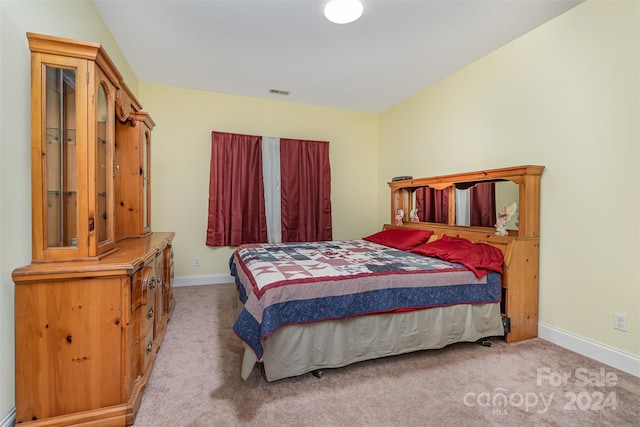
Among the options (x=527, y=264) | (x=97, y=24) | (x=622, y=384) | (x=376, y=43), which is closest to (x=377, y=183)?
(x=376, y=43)

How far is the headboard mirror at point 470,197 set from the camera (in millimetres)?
2457

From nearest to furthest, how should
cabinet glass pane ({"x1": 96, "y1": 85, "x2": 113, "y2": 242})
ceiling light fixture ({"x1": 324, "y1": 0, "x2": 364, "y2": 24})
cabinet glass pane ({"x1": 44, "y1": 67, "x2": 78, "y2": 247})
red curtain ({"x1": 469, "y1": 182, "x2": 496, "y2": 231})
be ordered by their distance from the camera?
cabinet glass pane ({"x1": 44, "y1": 67, "x2": 78, "y2": 247}), cabinet glass pane ({"x1": 96, "y1": 85, "x2": 113, "y2": 242}), ceiling light fixture ({"x1": 324, "y1": 0, "x2": 364, "y2": 24}), red curtain ({"x1": 469, "y1": 182, "x2": 496, "y2": 231})

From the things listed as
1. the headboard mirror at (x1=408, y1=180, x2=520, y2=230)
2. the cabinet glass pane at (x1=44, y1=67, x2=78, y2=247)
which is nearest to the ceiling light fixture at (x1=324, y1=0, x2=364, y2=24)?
the cabinet glass pane at (x1=44, y1=67, x2=78, y2=247)

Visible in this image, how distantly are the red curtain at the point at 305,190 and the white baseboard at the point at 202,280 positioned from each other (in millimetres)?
1001

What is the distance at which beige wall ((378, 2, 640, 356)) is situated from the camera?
1964 mm

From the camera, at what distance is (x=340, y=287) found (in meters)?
1.92

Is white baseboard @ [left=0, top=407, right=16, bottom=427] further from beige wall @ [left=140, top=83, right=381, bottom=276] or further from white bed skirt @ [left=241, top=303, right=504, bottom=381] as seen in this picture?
beige wall @ [left=140, top=83, right=381, bottom=276]

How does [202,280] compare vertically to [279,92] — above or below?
below

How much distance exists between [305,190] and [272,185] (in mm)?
497

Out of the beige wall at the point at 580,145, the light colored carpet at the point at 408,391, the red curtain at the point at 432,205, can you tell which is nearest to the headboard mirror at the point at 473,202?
the red curtain at the point at 432,205

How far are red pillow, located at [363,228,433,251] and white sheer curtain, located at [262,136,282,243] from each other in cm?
147

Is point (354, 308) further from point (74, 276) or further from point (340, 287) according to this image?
point (74, 276)

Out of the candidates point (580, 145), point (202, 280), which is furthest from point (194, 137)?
point (580, 145)

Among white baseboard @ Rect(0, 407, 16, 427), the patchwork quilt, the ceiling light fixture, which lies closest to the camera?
white baseboard @ Rect(0, 407, 16, 427)
